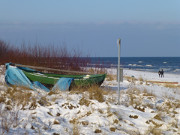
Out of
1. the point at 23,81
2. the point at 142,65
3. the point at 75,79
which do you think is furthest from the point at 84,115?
the point at 142,65

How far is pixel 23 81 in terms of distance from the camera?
320 inches

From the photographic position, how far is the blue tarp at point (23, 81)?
303 inches

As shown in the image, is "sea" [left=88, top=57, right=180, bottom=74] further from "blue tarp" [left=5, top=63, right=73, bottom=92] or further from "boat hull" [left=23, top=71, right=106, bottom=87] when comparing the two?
"blue tarp" [left=5, top=63, right=73, bottom=92]

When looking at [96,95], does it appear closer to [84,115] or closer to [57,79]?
[84,115]

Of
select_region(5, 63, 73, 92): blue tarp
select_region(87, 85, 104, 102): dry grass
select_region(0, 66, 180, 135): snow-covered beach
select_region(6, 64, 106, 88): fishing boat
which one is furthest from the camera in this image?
select_region(6, 64, 106, 88): fishing boat

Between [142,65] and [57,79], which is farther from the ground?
[57,79]

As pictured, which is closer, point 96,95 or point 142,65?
point 96,95

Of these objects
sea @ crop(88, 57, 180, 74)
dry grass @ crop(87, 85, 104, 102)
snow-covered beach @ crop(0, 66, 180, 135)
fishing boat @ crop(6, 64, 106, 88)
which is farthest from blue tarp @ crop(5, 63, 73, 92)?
sea @ crop(88, 57, 180, 74)

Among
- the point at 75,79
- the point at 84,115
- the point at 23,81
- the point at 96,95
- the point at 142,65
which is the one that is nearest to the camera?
the point at 84,115

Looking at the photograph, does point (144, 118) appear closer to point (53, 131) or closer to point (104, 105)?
point (104, 105)

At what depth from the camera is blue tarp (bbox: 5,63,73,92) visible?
7707mm

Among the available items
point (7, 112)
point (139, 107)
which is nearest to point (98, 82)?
point (139, 107)

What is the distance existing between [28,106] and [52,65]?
691cm

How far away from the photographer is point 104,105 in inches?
229
